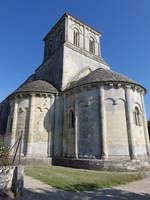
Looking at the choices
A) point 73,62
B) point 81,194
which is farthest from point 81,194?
point 73,62

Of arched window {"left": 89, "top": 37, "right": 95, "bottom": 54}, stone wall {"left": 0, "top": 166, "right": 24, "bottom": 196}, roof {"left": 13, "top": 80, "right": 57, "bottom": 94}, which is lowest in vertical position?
stone wall {"left": 0, "top": 166, "right": 24, "bottom": 196}

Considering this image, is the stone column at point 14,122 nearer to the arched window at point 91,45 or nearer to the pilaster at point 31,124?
the pilaster at point 31,124

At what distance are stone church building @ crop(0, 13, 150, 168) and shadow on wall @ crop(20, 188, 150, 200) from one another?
495 cm

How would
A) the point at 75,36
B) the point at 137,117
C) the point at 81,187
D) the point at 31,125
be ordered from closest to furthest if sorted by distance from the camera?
the point at 81,187 → the point at 137,117 → the point at 31,125 → the point at 75,36

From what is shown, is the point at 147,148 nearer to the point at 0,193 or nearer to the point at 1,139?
the point at 0,193

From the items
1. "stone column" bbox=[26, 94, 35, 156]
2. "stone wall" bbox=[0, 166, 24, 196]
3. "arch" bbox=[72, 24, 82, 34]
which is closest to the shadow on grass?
"stone wall" bbox=[0, 166, 24, 196]

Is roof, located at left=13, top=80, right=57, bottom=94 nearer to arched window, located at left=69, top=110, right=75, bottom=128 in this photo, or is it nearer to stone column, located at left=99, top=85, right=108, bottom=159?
arched window, located at left=69, top=110, right=75, bottom=128

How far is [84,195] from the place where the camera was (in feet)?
19.2

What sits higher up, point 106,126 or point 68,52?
point 68,52

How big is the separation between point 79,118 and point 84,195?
7970 mm

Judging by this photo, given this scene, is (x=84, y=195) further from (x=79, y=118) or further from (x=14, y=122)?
(x=14, y=122)

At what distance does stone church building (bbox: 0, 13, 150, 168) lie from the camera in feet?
39.0

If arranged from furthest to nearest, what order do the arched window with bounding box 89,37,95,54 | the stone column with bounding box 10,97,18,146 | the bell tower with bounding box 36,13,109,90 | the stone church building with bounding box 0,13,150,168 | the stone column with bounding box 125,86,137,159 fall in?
the arched window with bounding box 89,37,95,54, the bell tower with bounding box 36,13,109,90, the stone column with bounding box 10,97,18,146, the stone church building with bounding box 0,13,150,168, the stone column with bounding box 125,86,137,159

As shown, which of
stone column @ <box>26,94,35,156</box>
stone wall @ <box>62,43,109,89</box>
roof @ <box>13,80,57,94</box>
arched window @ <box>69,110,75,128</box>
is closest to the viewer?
stone column @ <box>26,94,35,156</box>
